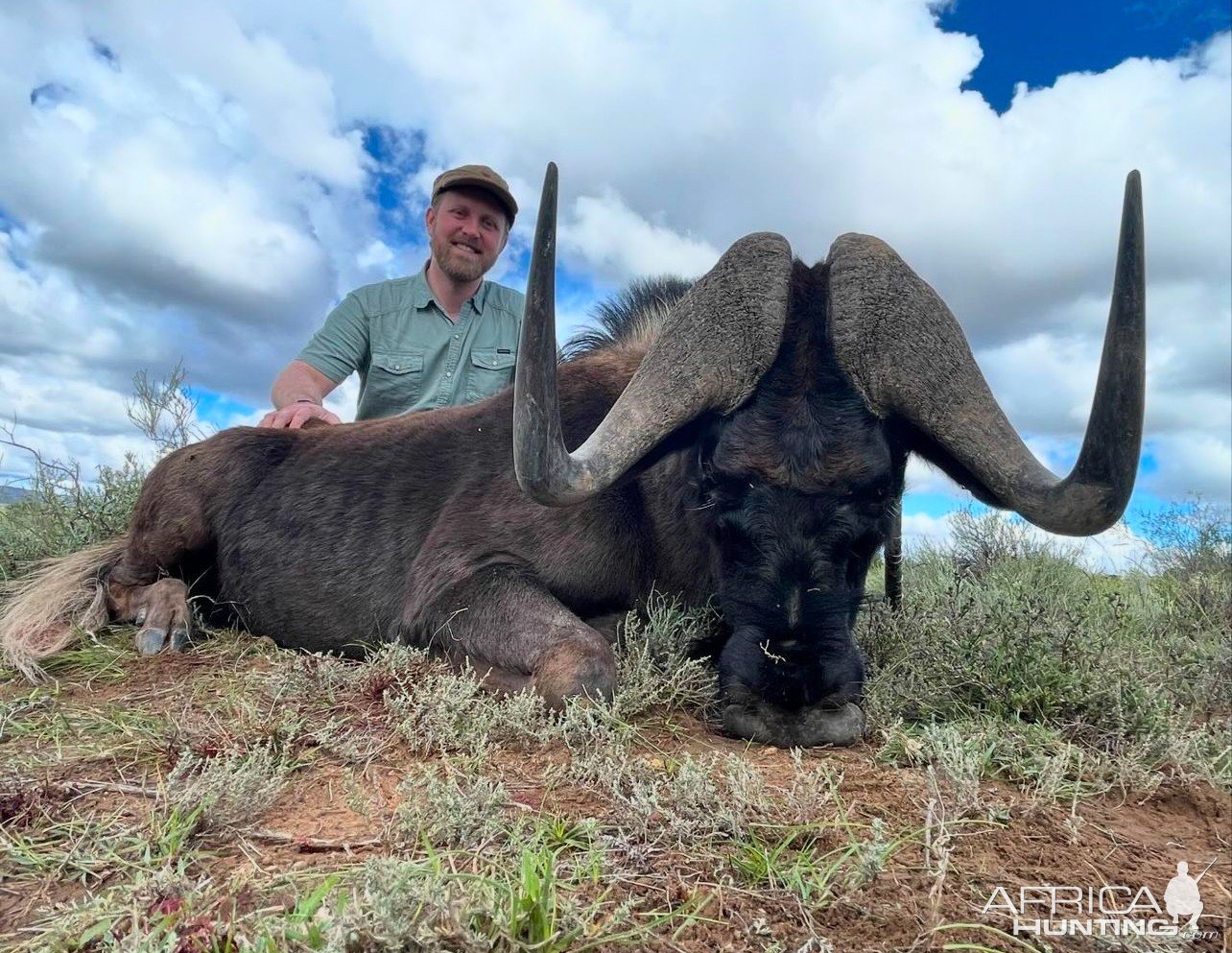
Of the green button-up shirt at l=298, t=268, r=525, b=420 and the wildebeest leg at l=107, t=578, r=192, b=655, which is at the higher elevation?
the green button-up shirt at l=298, t=268, r=525, b=420

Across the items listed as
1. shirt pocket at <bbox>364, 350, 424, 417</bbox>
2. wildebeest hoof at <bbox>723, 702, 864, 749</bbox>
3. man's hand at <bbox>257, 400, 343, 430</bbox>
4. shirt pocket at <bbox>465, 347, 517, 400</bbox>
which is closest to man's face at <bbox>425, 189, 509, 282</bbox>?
shirt pocket at <bbox>465, 347, 517, 400</bbox>

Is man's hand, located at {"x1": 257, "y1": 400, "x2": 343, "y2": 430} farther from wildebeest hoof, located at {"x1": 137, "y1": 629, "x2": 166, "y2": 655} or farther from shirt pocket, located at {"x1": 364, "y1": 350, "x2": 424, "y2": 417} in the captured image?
wildebeest hoof, located at {"x1": 137, "y1": 629, "x2": 166, "y2": 655}

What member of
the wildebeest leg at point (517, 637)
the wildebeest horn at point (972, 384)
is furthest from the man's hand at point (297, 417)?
the wildebeest horn at point (972, 384)

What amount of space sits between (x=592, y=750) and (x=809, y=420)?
138cm

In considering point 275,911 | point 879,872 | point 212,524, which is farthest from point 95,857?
point 212,524

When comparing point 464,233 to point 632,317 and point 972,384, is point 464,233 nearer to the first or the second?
point 632,317

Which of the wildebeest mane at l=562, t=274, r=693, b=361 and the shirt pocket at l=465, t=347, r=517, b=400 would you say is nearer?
the wildebeest mane at l=562, t=274, r=693, b=361

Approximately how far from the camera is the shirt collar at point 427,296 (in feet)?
23.2

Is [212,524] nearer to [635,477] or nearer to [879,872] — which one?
[635,477]

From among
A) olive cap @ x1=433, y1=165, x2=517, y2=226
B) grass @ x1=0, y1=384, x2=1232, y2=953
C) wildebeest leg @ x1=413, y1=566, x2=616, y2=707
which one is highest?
olive cap @ x1=433, y1=165, x2=517, y2=226

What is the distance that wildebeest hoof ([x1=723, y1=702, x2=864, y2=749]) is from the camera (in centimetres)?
274

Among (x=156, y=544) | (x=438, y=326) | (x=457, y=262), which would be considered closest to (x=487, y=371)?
(x=438, y=326)

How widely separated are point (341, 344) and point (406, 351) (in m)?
0.52

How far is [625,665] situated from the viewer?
318 cm
